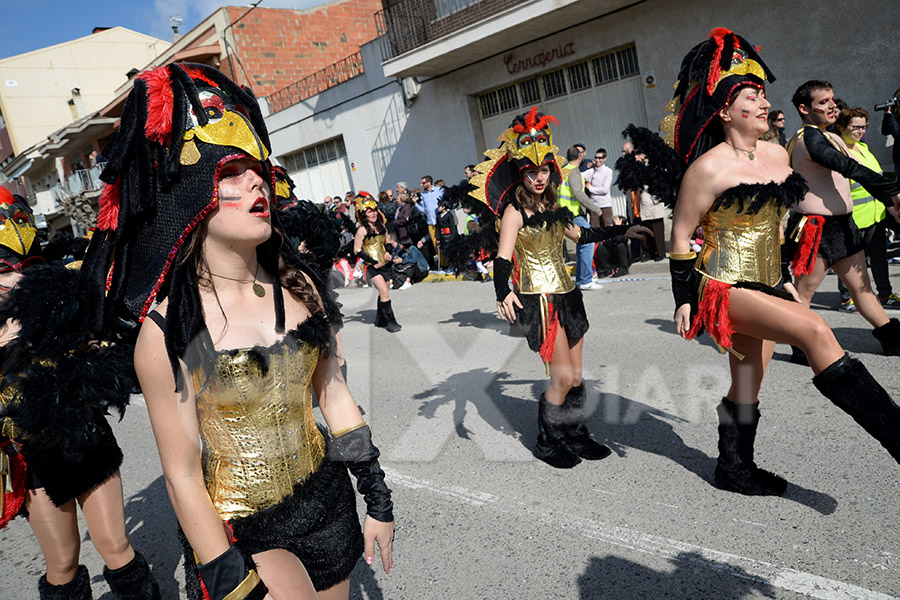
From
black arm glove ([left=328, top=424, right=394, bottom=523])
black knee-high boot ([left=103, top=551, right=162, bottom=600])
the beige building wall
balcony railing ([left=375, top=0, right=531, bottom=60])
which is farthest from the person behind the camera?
the beige building wall

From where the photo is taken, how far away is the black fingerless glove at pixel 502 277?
4328 mm

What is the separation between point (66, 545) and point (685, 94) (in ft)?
12.9

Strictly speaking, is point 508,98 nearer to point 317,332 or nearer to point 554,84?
point 554,84

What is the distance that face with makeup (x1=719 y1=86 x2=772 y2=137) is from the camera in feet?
11.3

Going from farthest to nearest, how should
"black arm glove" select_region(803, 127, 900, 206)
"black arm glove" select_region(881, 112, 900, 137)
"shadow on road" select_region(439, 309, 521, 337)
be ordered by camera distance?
"shadow on road" select_region(439, 309, 521, 337) → "black arm glove" select_region(881, 112, 900, 137) → "black arm glove" select_region(803, 127, 900, 206)

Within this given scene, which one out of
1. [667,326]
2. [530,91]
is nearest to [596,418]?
[667,326]

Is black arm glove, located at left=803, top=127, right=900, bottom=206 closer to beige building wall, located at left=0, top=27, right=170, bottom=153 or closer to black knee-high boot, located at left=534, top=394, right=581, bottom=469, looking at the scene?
black knee-high boot, located at left=534, top=394, right=581, bottom=469

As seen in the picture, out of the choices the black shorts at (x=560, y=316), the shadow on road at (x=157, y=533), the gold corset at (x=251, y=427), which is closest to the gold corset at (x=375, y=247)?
the shadow on road at (x=157, y=533)

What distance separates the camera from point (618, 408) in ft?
17.2

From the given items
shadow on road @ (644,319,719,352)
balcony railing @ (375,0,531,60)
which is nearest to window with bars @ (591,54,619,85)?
balcony railing @ (375,0,531,60)

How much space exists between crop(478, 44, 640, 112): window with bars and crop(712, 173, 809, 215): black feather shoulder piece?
11.6 m

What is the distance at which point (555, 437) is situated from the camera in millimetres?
4441

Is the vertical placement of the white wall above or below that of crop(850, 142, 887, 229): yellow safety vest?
above

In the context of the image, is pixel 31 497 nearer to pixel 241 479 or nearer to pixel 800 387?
pixel 241 479
